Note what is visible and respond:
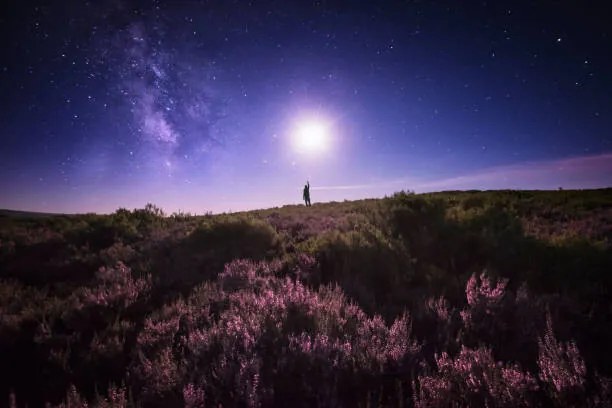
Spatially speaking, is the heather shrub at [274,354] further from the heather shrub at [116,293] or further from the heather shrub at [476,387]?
the heather shrub at [116,293]

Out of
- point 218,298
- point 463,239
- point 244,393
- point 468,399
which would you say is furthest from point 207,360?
point 463,239

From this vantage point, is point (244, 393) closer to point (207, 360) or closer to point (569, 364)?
point (207, 360)

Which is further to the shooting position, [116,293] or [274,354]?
[116,293]

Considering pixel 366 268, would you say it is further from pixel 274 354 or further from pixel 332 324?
pixel 274 354

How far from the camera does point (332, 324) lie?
450 centimetres

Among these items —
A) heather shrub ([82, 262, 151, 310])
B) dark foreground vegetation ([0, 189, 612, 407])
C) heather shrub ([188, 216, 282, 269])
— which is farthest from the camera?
heather shrub ([188, 216, 282, 269])

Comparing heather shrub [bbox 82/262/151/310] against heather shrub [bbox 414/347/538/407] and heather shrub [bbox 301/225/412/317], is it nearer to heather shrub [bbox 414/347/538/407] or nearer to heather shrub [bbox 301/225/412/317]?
heather shrub [bbox 301/225/412/317]

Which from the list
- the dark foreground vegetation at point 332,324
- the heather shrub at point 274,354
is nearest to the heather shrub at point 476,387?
the dark foreground vegetation at point 332,324

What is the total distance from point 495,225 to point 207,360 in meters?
8.11

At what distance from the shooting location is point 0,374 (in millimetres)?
4234

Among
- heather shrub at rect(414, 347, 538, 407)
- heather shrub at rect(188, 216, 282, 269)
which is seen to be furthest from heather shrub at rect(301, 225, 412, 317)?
heather shrub at rect(414, 347, 538, 407)

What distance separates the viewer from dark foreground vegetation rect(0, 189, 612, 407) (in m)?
3.33

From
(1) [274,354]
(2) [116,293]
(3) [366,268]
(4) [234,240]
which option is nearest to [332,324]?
(1) [274,354]

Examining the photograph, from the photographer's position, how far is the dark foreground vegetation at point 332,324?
3332 millimetres
